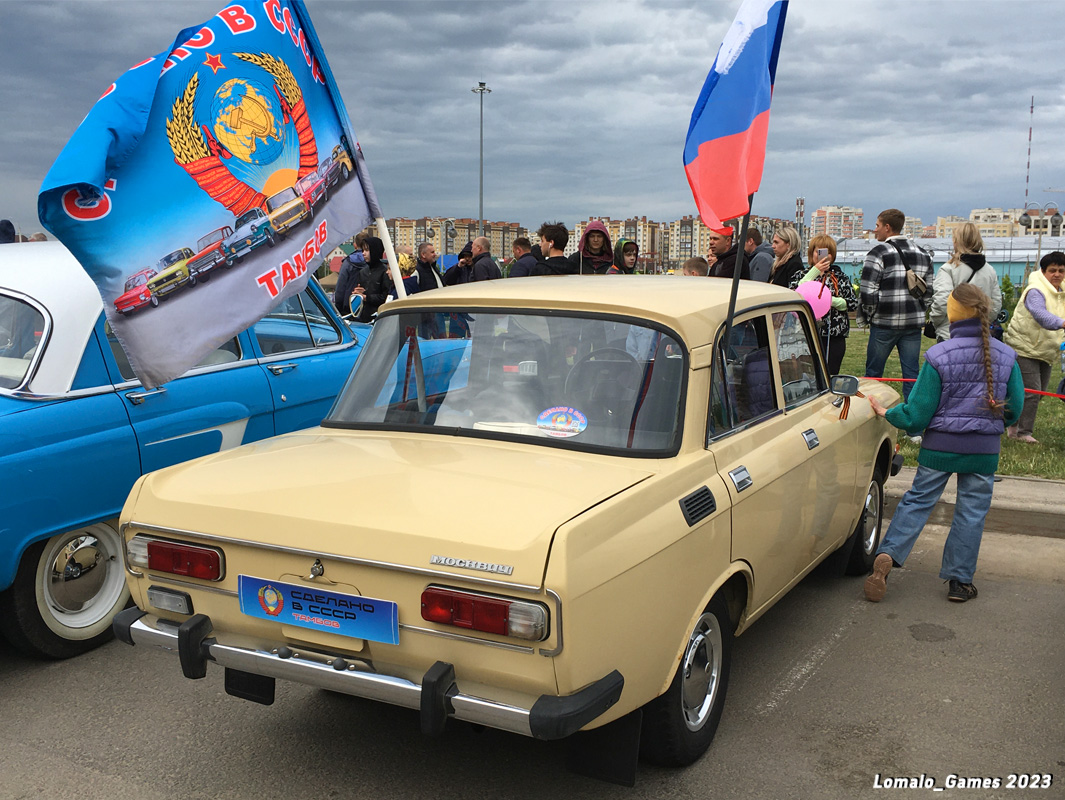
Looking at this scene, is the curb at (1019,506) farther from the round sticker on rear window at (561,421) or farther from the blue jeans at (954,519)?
the round sticker on rear window at (561,421)

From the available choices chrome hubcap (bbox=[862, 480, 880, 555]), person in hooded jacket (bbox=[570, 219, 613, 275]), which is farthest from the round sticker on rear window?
person in hooded jacket (bbox=[570, 219, 613, 275])

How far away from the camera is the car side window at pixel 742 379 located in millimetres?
3645

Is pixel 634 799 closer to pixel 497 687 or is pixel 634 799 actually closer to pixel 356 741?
pixel 497 687

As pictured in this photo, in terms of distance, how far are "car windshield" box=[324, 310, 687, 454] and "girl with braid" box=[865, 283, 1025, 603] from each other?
2.24m

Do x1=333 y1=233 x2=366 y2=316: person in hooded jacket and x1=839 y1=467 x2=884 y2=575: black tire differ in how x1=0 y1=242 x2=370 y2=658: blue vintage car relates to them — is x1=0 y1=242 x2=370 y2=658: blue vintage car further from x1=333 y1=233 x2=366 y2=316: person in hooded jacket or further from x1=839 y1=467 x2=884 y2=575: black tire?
x1=333 y1=233 x2=366 y2=316: person in hooded jacket

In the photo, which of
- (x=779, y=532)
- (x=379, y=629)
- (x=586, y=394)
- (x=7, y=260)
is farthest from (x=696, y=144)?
(x=7, y=260)

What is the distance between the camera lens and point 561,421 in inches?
138

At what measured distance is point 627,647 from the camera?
2799 mm

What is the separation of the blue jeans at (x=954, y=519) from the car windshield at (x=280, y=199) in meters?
3.71

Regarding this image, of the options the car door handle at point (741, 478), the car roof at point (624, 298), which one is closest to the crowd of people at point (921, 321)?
the car roof at point (624, 298)

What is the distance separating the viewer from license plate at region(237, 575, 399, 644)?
9.23ft

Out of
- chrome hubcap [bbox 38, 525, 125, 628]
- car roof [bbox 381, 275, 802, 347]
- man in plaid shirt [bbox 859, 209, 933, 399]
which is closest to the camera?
car roof [bbox 381, 275, 802, 347]

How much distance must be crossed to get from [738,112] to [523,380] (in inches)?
55.1

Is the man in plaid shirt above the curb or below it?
above
